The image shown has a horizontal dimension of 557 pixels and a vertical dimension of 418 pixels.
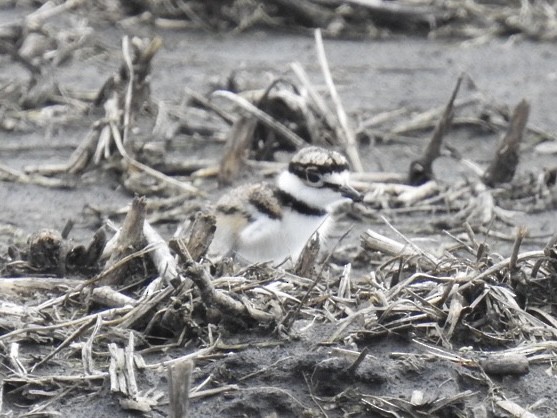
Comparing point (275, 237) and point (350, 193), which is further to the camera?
point (350, 193)

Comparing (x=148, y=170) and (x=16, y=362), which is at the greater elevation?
(x=16, y=362)

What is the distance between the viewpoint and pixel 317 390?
4559 millimetres

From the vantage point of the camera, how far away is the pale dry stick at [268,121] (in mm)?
8109

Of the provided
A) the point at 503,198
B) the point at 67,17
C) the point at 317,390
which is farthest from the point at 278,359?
the point at 67,17

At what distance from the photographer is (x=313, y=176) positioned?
665 centimetres

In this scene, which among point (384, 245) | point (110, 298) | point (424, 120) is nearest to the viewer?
point (110, 298)

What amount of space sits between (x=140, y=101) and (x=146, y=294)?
10.8 ft

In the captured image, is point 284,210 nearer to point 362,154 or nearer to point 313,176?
point 313,176

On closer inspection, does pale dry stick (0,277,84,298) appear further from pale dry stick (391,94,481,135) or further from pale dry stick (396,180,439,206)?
pale dry stick (391,94,481,135)

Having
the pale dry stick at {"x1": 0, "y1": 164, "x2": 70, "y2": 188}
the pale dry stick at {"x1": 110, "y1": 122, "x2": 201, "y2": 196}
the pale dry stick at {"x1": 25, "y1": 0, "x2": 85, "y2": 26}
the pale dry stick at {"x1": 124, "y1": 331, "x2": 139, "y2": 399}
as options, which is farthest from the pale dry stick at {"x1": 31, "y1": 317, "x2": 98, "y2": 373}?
the pale dry stick at {"x1": 25, "y1": 0, "x2": 85, "y2": 26}

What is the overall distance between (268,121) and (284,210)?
167 cm

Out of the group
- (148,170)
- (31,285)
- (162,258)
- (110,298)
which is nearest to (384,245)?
(162,258)

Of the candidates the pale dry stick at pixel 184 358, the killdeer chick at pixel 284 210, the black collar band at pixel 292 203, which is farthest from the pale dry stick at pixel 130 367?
the black collar band at pixel 292 203

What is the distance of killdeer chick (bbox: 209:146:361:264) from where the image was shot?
21.2 ft
